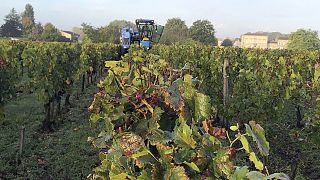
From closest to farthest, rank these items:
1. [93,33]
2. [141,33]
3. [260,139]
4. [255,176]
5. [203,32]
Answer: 1. [255,176]
2. [260,139]
3. [141,33]
4. [93,33]
5. [203,32]

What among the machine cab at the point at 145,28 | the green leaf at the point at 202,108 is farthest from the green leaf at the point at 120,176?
the machine cab at the point at 145,28

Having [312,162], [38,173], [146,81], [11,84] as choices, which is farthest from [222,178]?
[11,84]

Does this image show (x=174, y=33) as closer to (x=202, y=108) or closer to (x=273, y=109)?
(x=273, y=109)

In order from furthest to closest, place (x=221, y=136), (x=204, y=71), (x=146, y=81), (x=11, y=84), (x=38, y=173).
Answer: (x=204, y=71), (x=11, y=84), (x=38, y=173), (x=146, y=81), (x=221, y=136)

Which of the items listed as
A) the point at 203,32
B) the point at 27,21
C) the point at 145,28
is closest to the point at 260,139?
the point at 145,28

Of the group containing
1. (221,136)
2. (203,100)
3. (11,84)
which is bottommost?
(11,84)

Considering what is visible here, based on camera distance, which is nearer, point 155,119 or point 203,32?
point 155,119

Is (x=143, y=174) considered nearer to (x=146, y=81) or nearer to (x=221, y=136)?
(x=221, y=136)

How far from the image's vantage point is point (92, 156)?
7.27 metres

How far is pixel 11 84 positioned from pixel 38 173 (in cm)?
280

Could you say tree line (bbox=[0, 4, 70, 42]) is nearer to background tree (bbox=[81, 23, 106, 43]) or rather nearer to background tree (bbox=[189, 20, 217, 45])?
background tree (bbox=[81, 23, 106, 43])

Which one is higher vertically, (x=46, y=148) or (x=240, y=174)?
(x=240, y=174)

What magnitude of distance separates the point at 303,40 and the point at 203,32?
23.2 m

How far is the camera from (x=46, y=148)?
7773mm
